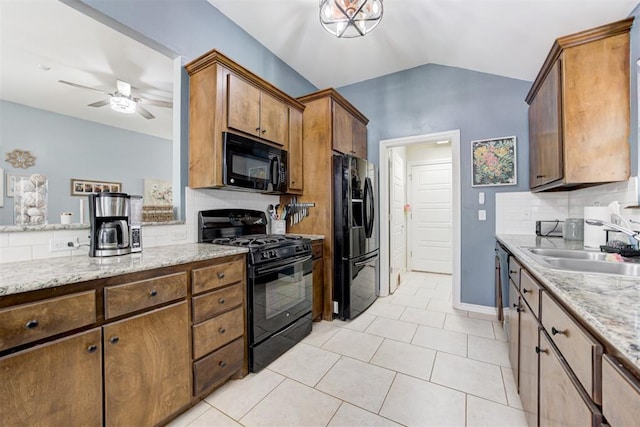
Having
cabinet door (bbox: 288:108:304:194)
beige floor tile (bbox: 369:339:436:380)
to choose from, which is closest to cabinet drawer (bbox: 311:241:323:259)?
cabinet door (bbox: 288:108:304:194)

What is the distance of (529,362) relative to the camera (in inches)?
49.8

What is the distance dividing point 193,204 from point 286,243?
847 millimetres

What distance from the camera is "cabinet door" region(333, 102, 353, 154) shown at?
9.34 feet

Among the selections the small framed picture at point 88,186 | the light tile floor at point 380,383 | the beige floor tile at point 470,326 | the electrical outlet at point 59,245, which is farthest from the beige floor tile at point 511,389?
the small framed picture at point 88,186

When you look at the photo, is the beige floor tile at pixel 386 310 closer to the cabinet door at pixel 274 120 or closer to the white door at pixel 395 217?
the white door at pixel 395 217

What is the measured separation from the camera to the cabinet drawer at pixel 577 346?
639 mm

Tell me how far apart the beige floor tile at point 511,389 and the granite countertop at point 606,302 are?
3.29 feet

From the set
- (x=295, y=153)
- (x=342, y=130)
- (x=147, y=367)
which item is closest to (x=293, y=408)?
(x=147, y=367)

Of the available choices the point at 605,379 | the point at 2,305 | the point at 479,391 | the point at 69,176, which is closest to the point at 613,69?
the point at 605,379

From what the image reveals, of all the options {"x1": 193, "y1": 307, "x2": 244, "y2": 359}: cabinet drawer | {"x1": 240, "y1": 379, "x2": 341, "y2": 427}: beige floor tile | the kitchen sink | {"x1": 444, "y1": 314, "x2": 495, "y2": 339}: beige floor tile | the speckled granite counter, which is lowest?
{"x1": 240, "y1": 379, "x2": 341, "y2": 427}: beige floor tile

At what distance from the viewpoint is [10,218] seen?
343cm

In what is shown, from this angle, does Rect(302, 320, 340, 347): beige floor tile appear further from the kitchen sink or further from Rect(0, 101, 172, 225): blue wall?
Rect(0, 101, 172, 225): blue wall

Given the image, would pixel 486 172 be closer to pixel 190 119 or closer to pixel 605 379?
pixel 605 379

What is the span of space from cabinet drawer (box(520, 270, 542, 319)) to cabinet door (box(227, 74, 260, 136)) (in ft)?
6.96
